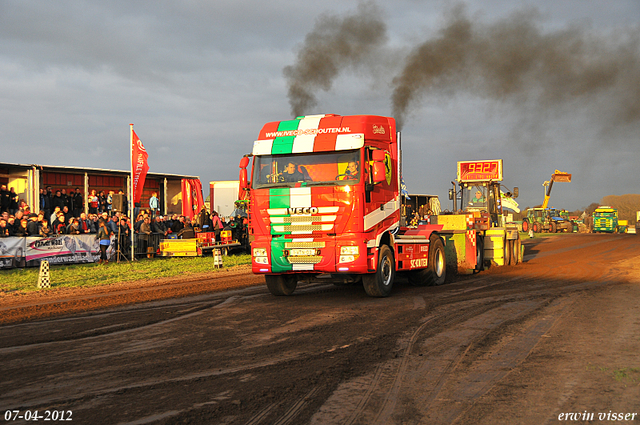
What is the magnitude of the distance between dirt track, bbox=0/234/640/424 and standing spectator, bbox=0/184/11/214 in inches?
367

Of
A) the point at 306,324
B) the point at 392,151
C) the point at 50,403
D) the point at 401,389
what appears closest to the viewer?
the point at 50,403

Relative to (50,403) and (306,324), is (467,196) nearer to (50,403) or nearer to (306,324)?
(306,324)

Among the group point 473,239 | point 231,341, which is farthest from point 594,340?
point 473,239

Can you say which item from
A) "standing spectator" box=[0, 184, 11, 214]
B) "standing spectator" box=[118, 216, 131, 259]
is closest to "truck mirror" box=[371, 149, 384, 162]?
"standing spectator" box=[118, 216, 131, 259]

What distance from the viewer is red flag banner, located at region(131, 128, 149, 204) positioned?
19938mm

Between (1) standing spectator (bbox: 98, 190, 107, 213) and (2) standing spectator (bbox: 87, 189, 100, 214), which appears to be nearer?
(2) standing spectator (bbox: 87, 189, 100, 214)

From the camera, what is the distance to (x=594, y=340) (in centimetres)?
696

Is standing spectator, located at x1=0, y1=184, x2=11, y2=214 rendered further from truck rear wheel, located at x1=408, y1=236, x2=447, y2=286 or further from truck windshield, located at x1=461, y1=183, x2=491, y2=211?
truck windshield, located at x1=461, y1=183, x2=491, y2=211

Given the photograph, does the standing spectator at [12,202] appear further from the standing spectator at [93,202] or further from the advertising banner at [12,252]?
the standing spectator at [93,202]

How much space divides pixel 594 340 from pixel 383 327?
2.65 meters

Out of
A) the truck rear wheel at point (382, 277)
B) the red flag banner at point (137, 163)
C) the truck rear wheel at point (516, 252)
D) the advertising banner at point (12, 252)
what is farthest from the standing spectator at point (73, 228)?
the truck rear wheel at point (516, 252)

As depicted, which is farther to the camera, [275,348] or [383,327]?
[383,327]

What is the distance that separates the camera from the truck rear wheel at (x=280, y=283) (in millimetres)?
11305

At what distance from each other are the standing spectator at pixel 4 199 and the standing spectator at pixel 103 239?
125 inches
